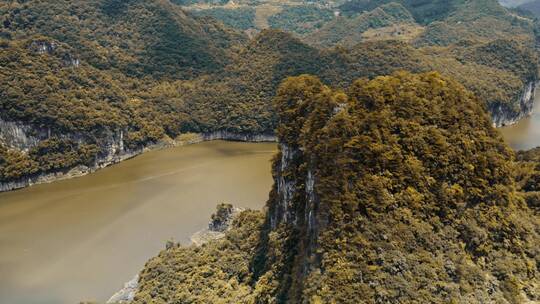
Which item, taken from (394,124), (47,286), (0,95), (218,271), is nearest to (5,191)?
(0,95)

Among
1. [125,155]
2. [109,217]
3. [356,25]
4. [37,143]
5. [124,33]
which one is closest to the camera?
[109,217]

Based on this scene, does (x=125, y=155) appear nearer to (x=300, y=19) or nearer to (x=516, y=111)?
(x=516, y=111)

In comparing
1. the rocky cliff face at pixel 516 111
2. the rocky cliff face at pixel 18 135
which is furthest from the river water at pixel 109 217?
the rocky cliff face at pixel 516 111

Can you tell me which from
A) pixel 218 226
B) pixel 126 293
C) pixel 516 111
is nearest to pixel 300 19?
pixel 516 111

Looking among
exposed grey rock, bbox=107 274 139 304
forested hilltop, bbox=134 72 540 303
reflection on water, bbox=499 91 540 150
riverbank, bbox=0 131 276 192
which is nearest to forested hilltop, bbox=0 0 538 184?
riverbank, bbox=0 131 276 192

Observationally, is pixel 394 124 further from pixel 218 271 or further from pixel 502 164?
pixel 218 271

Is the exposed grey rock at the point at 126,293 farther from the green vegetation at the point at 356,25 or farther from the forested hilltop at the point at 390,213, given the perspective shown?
the green vegetation at the point at 356,25
